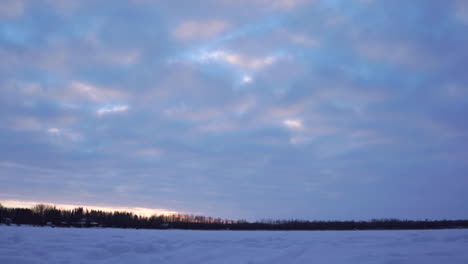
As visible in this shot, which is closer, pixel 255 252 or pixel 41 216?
pixel 255 252

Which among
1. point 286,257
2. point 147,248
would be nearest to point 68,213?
point 147,248

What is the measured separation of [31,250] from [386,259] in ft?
33.9

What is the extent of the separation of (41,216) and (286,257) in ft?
246

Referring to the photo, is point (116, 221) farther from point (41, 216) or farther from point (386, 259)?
point (386, 259)

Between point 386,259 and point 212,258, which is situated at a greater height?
point 386,259

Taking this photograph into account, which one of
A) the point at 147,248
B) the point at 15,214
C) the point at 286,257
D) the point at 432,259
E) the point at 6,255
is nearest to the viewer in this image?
the point at 432,259

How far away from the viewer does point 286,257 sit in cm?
872

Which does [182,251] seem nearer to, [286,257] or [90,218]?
[286,257]

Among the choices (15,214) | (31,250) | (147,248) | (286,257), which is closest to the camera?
(286,257)

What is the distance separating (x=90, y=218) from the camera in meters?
75.0

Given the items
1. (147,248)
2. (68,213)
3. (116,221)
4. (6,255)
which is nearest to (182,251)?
(147,248)

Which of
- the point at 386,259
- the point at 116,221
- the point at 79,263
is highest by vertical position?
the point at 386,259

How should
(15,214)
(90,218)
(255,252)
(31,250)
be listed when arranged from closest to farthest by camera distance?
(255,252), (31,250), (15,214), (90,218)

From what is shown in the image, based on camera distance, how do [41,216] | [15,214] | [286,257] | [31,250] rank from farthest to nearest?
[41,216] < [15,214] < [31,250] < [286,257]
